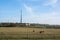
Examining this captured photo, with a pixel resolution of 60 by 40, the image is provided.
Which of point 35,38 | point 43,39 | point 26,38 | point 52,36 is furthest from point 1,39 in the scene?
point 52,36

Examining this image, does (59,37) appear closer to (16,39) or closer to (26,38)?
(26,38)

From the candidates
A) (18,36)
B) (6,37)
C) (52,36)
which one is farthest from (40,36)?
(6,37)

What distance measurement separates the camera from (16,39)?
4.16 meters

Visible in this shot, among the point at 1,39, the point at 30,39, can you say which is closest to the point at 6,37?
the point at 1,39

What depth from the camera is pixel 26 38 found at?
13.7 ft

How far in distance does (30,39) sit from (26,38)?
14 cm

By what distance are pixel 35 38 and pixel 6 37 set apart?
1.00 metres

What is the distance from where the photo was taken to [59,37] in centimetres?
427

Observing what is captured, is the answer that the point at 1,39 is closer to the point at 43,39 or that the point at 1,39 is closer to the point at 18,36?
the point at 18,36

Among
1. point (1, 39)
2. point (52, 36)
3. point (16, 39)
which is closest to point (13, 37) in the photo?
point (16, 39)

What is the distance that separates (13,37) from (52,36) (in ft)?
4.53

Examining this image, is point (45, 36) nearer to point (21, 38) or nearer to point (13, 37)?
point (21, 38)

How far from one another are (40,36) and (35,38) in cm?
19

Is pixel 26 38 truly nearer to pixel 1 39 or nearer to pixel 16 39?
pixel 16 39
